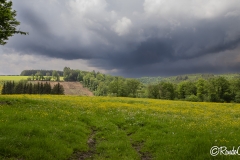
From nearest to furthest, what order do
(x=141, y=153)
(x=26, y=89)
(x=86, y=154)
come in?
(x=86, y=154) → (x=141, y=153) → (x=26, y=89)

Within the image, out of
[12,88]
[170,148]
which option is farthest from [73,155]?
[12,88]

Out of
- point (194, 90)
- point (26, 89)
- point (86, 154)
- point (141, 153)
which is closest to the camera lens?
point (86, 154)

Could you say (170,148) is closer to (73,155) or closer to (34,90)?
(73,155)

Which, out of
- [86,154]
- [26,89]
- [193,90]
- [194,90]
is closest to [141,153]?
[86,154]

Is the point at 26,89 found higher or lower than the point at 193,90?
lower

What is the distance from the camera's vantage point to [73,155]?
416 inches

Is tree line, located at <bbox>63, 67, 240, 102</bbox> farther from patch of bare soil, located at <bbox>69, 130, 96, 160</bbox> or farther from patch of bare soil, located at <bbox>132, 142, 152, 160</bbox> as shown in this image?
patch of bare soil, located at <bbox>69, 130, 96, 160</bbox>

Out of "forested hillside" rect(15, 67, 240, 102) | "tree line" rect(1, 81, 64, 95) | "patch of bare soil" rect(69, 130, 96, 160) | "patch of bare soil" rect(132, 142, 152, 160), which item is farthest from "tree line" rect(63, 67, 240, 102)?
"patch of bare soil" rect(69, 130, 96, 160)

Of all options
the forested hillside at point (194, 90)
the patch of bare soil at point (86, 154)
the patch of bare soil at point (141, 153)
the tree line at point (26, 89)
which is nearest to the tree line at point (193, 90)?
the forested hillside at point (194, 90)

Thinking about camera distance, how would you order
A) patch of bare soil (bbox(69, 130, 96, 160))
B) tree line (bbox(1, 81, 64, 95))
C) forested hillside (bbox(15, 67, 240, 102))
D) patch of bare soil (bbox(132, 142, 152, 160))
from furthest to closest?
tree line (bbox(1, 81, 64, 95)), forested hillside (bbox(15, 67, 240, 102)), patch of bare soil (bbox(132, 142, 152, 160)), patch of bare soil (bbox(69, 130, 96, 160))

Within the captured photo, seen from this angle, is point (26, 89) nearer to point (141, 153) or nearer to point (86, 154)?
point (86, 154)

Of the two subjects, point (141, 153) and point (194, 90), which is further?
point (194, 90)

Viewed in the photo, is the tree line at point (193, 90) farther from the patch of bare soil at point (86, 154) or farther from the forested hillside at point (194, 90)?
the patch of bare soil at point (86, 154)

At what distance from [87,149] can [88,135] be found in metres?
3.13
